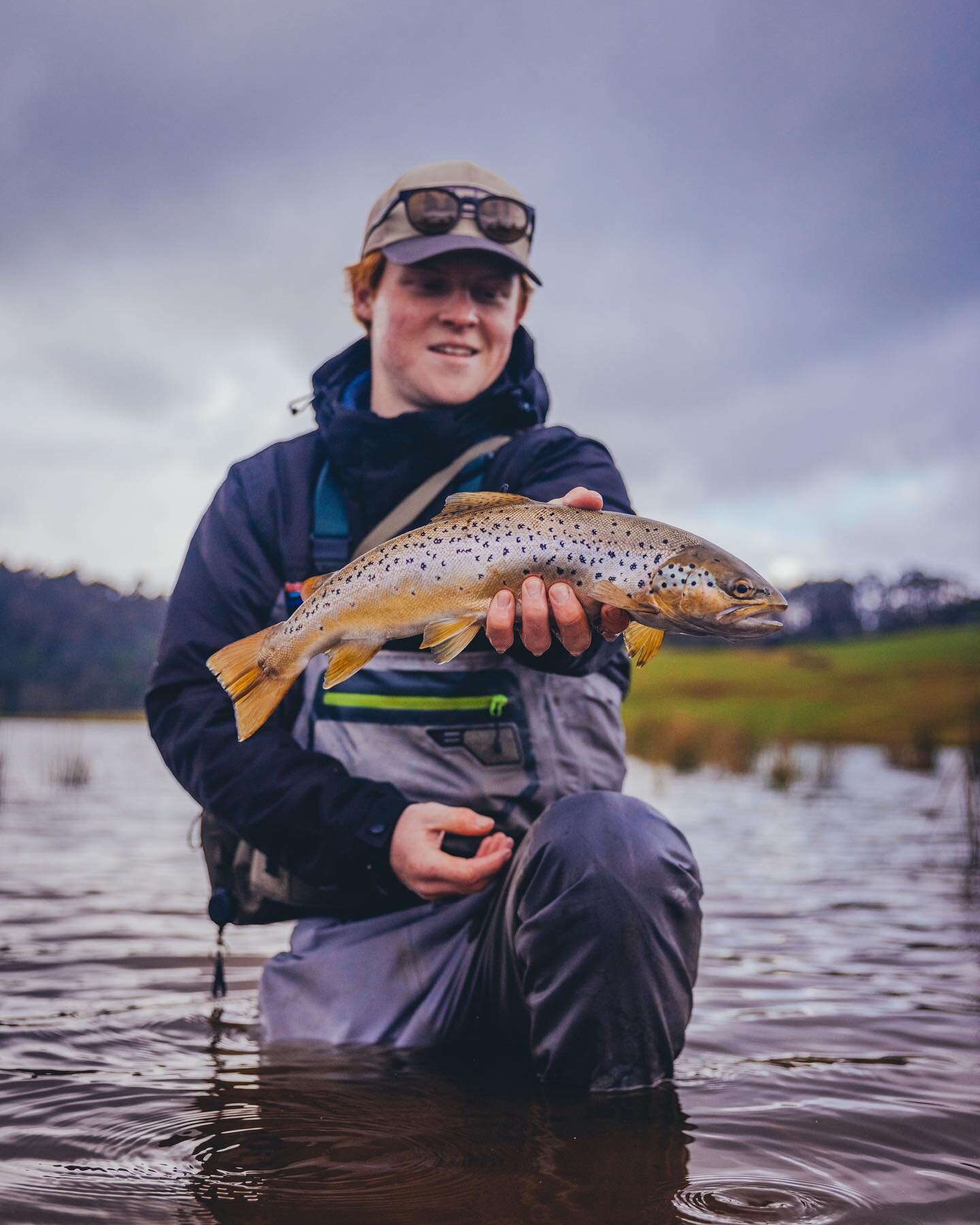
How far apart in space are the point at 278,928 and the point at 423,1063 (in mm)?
3037

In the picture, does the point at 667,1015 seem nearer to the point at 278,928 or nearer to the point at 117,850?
the point at 278,928

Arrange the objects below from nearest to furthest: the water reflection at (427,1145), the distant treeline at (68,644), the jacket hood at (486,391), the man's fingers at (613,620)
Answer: the water reflection at (427,1145) < the man's fingers at (613,620) < the jacket hood at (486,391) < the distant treeline at (68,644)

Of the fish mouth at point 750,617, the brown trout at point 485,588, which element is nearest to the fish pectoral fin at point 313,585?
the brown trout at point 485,588

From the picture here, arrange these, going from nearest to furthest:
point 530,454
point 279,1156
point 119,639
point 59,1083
Result: point 279,1156
point 59,1083
point 530,454
point 119,639

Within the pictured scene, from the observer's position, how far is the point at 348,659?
10.0 feet

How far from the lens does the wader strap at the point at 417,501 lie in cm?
351

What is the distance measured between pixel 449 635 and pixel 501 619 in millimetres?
187

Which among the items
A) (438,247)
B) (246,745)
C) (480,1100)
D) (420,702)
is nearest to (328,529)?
(420,702)

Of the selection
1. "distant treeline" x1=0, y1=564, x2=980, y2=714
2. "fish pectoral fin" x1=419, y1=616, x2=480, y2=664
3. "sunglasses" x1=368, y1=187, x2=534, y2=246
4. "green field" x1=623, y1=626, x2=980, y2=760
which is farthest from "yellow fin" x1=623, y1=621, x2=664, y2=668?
"distant treeline" x1=0, y1=564, x2=980, y2=714

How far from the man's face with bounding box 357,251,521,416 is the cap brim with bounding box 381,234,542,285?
0.17 ft

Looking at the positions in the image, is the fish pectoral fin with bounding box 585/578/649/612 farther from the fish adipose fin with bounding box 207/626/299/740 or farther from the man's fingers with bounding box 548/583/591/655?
the fish adipose fin with bounding box 207/626/299/740

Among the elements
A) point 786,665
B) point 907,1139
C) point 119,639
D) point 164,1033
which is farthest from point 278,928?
point 119,639

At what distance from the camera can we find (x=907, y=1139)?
9.44 ft

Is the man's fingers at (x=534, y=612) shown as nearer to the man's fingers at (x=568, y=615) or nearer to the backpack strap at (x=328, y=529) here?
the man's fingers at (x=568, y=615)
